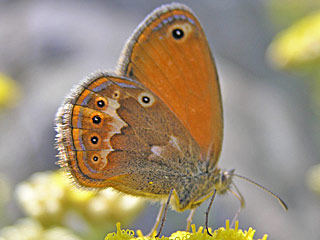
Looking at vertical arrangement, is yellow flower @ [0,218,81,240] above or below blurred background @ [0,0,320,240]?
below

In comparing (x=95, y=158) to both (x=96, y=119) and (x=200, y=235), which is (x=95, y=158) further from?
(x=200, y=235)

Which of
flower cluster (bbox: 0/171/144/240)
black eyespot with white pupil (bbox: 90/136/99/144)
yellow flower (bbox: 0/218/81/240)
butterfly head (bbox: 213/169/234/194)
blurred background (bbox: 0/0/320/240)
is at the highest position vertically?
blurred background (bbox: 0/0/320/240)

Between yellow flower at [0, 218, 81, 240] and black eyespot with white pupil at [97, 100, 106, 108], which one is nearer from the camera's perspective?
black eyespot with white pupil at [97, 100, 106, 108]

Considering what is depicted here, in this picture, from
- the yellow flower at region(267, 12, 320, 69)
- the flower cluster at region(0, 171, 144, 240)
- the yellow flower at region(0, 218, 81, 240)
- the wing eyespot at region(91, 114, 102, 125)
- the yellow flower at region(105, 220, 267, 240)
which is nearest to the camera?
the yellow flower at region(105, 220, 267, 240)

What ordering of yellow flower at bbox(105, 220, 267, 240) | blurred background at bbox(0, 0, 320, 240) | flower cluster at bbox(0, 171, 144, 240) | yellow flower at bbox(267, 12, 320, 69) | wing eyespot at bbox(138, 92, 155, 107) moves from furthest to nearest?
blurred background at bbox(0, 0, 320, 240), yellow flower at bbox(267, 12, 320, 69), flower cluster at bbox(0, 171, 144, 240), wing eyespot at bbox(138, 92, 155, 107), yellow flower at bbox(105, 220, 267, 240)

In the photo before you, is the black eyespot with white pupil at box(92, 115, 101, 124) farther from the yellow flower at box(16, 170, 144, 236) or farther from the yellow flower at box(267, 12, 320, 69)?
the yellow flower at box(267, 12, 320, 69)

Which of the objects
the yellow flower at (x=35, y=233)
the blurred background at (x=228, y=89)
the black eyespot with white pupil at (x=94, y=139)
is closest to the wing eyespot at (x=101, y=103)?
the black eyespot with white pupil at (x=94, y=139)

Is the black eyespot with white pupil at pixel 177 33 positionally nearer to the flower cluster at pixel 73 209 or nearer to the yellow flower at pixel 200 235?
the yellow flower at pixel 200 235

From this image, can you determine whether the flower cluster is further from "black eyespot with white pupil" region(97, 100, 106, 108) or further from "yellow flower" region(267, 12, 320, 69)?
"yellow flower" region(267, 12, 320, 69)

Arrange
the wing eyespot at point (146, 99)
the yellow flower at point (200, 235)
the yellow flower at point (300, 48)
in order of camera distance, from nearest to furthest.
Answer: the yellow flower at point (200, 235), the wing eyespot at point (146, 99), the yellow flower at point (300, 48)

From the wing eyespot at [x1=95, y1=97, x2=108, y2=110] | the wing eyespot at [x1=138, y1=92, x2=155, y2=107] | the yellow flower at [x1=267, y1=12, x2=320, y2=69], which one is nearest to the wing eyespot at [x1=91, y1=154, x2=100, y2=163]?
the wing eyespot at [x1=95, y1=97, x2=108, y2=110]
